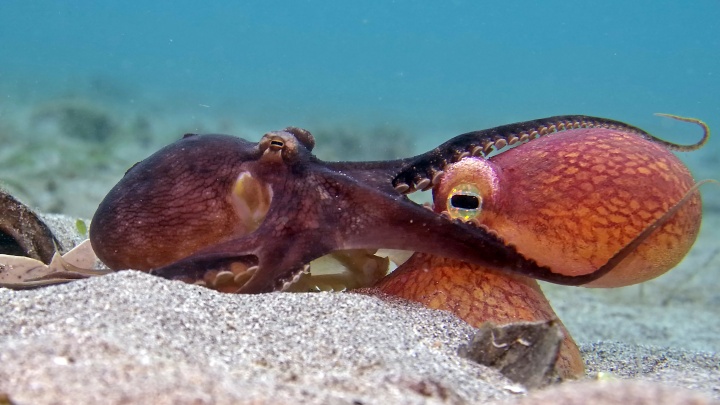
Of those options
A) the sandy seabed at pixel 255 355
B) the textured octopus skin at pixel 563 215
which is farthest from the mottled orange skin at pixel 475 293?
the sandy seabed at pixel 255 355

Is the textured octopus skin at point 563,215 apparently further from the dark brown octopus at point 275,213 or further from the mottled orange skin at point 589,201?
the dark brown octopus at point 275,213

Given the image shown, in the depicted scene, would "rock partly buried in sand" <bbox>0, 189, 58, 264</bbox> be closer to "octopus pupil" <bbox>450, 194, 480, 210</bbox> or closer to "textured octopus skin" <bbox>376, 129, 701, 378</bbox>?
"textured octopus skin" <bbox>376, 129, 701, 378</bbox>

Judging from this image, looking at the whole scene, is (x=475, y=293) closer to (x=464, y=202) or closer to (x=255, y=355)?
(x=464, y=202)

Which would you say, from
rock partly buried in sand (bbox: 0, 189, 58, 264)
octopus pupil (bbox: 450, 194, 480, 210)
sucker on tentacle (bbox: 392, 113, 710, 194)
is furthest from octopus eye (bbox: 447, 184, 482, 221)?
rock partly buried in sand (bbox: 0, 189, 58, 264)

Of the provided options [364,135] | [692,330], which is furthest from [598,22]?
[692,330]

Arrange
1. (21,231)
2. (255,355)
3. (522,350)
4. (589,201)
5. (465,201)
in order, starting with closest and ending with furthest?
(255,355) → (522,350) → (589,201) → (465,201) → (21,231)

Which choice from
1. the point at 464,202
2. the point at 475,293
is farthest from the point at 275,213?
the point at 475,293

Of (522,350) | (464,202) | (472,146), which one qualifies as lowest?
(522,350)

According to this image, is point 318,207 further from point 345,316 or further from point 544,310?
point 544,310
